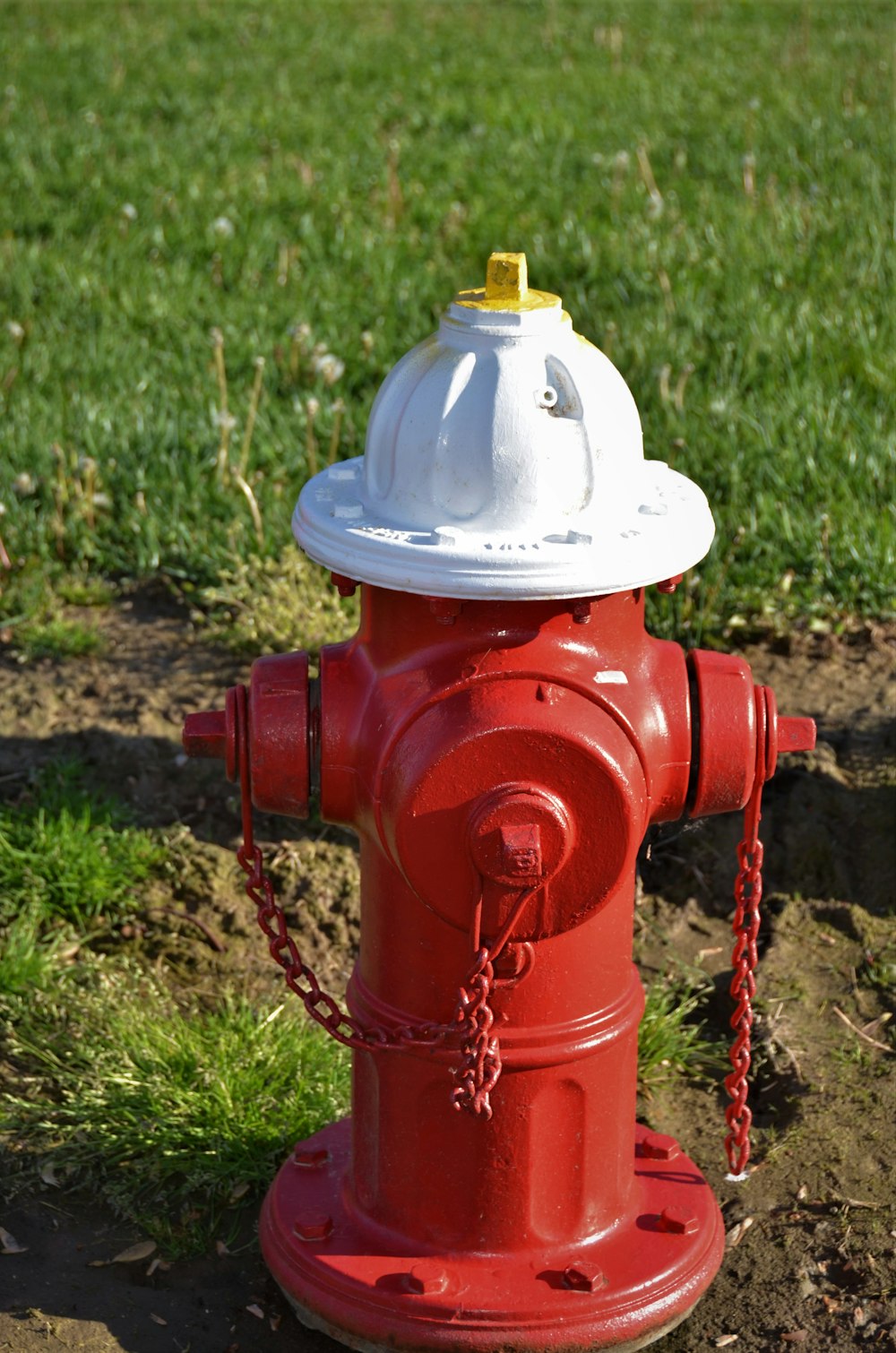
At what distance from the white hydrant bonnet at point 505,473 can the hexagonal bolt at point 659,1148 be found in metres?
1.07

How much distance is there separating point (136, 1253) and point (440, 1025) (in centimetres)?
75

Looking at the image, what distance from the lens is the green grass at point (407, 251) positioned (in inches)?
158

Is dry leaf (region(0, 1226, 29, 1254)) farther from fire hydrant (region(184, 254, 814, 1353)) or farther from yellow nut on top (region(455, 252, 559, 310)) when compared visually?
yellow nut on top (region(455, 252, 559, 310))

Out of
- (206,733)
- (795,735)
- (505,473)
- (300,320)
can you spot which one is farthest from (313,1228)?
(300,320)

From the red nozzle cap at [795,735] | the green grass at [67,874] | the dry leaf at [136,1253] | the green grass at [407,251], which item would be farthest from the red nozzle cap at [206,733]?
the green grass at [407,251]

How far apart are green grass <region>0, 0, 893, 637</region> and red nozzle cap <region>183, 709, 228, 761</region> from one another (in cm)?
170

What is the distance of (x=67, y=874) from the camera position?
309cm

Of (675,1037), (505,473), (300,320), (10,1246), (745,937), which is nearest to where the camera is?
(505,473)

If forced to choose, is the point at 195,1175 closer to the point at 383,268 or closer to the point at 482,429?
the point at 482,429

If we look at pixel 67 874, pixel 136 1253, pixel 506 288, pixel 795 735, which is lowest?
pixel 136 1253

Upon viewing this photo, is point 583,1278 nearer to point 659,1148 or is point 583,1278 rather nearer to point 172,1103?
point 659,1148

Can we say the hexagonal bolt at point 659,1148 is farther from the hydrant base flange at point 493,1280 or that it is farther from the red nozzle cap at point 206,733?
the red nozzle cap at point 206,733

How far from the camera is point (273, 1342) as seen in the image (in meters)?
2.36

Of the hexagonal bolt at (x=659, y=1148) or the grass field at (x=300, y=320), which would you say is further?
the grass field at (x=300, y=320)
